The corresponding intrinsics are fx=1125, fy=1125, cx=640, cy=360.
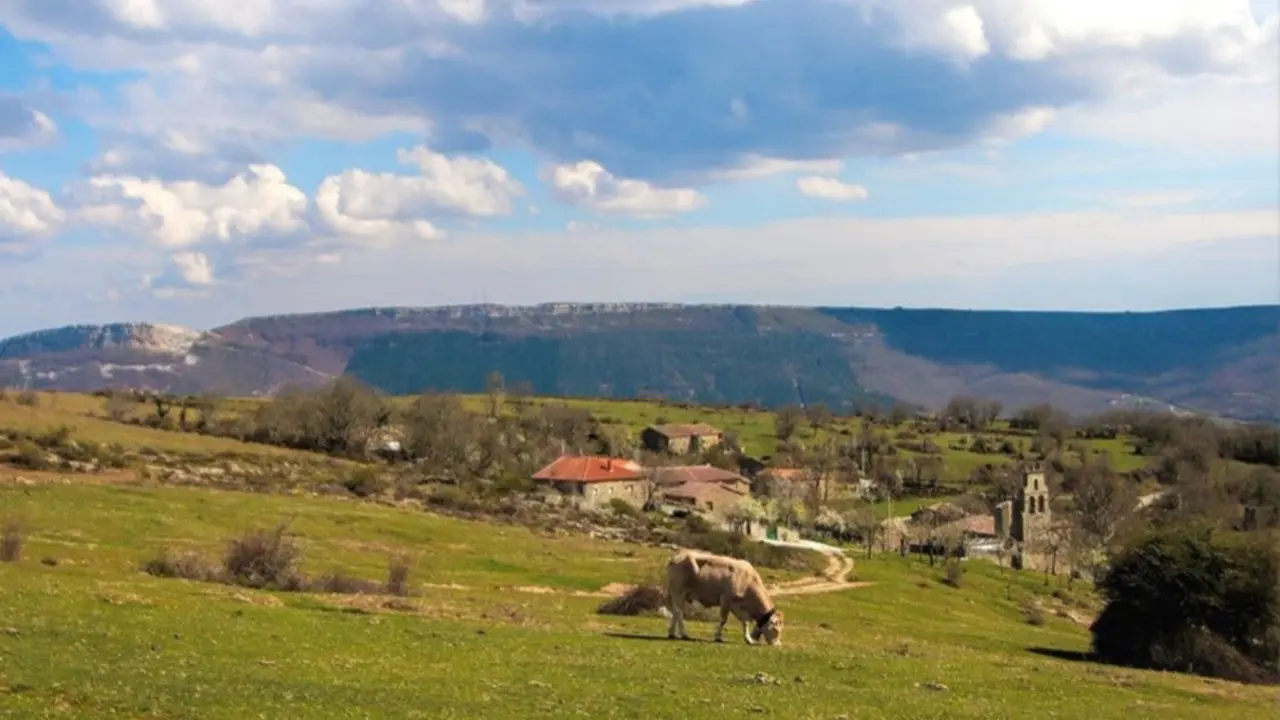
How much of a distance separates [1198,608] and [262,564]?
34.2 m

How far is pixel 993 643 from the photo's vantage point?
4681cm

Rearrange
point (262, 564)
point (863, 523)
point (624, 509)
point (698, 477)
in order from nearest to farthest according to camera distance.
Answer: point (262, 564)
point (863, 523)
point (624, 509)
point (698, 477)

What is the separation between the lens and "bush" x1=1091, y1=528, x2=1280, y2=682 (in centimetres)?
4150

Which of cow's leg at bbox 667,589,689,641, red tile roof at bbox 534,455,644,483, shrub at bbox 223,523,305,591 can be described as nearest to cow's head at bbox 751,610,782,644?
cow's leg at bbox 667,589,689,641

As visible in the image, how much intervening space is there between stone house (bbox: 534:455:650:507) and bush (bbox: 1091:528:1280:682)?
7892 cm

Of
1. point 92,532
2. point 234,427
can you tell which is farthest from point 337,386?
point 92,532

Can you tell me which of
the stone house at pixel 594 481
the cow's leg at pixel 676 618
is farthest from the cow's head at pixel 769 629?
the stone house at pixel 594 481

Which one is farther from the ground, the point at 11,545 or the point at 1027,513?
the point at 11,545

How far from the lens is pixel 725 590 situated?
29.4 metres

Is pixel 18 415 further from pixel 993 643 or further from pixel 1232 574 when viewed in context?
pixel 1232 574

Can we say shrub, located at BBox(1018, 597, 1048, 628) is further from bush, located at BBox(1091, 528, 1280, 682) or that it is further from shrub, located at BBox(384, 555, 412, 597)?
shrub, located at BBox(384, 555, 412, 597)

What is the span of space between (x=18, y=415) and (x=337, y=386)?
1724 inches

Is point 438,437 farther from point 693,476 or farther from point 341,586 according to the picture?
point 341,586

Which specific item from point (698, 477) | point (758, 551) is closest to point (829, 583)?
point (758, 551)
